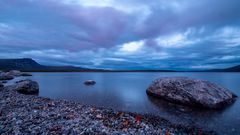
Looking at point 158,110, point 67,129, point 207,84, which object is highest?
point 207,84

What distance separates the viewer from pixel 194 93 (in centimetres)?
1451

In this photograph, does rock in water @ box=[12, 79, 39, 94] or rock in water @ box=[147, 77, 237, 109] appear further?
rock in water @ box=[12, 79, 39, 94]

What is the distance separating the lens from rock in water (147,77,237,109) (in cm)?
1386

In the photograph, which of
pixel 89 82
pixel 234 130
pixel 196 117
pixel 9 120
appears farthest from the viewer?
pixel 89 82

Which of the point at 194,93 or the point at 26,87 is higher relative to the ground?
the point at 194,93

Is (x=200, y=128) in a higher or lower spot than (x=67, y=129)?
lower

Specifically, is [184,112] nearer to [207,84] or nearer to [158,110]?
[158,110]

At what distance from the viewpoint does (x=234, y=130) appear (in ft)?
30.0

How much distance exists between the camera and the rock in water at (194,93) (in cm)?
1386

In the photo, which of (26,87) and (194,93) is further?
(26,87)

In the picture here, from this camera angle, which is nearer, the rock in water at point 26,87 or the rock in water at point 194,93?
the rock in water at point 194,93

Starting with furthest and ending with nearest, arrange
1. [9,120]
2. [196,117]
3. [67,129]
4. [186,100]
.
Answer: [186,100] < [196,117] < [9,120] < [67,129]

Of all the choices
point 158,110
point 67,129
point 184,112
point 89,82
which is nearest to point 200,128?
point 184,112

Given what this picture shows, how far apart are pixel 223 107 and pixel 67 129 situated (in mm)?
15119
